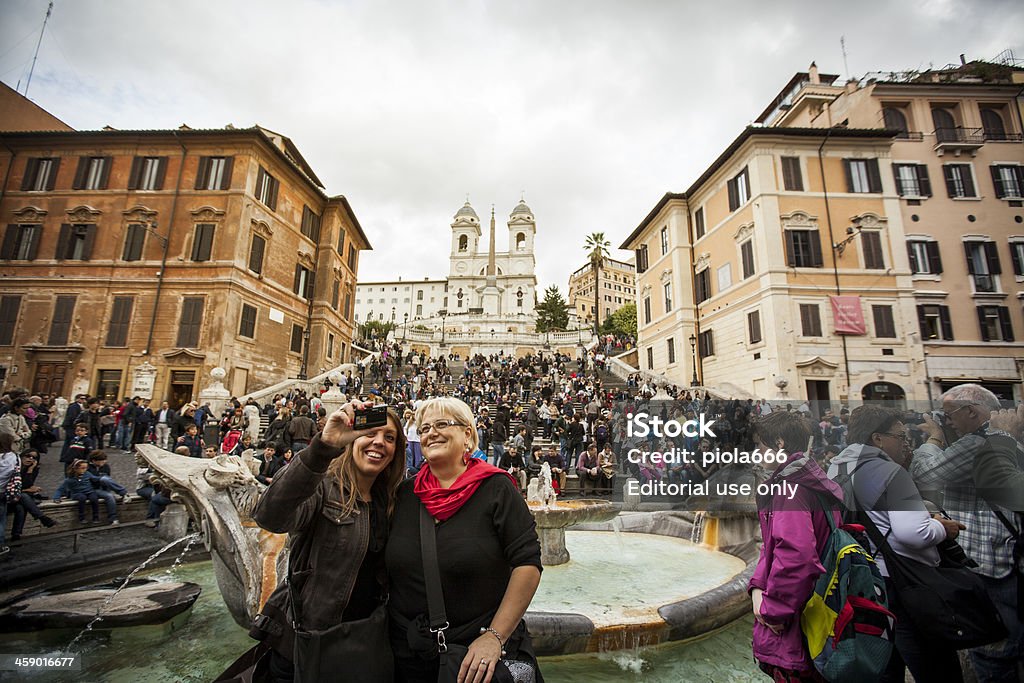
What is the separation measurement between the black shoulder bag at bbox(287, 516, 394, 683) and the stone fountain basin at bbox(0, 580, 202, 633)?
12.1 ft

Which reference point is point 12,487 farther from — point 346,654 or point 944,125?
point 944,125

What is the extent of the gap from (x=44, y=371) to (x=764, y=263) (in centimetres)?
3151

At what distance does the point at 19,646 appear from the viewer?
3.72m

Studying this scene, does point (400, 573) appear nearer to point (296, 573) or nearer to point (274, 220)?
point (296, 573)

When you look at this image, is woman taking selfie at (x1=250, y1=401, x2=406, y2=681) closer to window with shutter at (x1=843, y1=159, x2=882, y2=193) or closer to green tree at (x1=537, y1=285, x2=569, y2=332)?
window with shutter at (x1=843, y1=159, x2=882, y2=193)

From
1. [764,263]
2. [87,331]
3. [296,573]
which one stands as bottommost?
[296,573]

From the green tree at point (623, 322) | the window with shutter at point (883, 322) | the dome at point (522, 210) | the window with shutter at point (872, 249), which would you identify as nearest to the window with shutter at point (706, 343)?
the window with shutter at point (883, 322)

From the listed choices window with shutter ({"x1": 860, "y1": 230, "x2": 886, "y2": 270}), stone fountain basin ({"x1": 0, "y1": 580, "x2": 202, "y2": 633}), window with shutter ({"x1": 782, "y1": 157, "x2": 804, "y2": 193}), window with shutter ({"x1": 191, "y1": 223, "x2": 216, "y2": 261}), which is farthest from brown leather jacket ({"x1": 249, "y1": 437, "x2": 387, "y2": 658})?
window with shutter ({"x1": 860, "y1": 230, "x2": 886, "y2": 270})

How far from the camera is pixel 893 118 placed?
71.8ft

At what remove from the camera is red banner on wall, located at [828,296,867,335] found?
62.0 feet

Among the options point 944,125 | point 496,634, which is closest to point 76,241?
point 496,634

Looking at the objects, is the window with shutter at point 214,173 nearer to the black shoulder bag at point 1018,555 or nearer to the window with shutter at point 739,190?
the window with shutter at point 739,190

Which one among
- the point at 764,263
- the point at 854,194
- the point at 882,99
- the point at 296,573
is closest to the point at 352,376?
the point at 764,263

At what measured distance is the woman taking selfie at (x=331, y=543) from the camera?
5.39 feet
